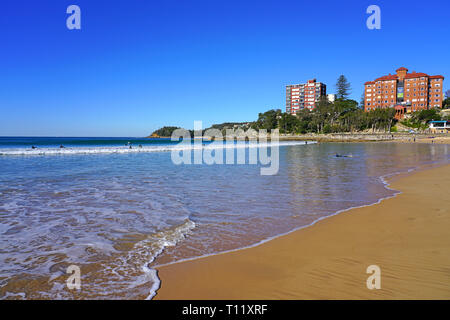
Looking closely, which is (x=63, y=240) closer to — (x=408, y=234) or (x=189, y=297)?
(x=189, y=297)

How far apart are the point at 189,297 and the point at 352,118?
106 metres

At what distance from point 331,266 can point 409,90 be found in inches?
4670

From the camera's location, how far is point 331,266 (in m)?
3.59

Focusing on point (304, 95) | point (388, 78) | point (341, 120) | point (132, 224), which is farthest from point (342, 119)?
point (132, 224)

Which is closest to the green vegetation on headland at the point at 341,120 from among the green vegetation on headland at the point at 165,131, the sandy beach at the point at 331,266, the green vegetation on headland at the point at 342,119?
the green vegetation on headland at the point at 342,119

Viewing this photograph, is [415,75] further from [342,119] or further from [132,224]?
[132,224]

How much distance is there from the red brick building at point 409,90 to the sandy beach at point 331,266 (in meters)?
110

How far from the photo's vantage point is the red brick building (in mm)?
95375

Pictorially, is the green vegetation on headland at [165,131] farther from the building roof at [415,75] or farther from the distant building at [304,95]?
the building roof at [415,75]

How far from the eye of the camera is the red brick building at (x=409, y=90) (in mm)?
95375

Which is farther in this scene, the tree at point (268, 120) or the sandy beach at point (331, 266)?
the tree at point (268, 120)

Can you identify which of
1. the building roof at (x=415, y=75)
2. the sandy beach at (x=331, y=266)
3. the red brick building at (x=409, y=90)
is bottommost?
the sandy beach at (x=331, y=266)

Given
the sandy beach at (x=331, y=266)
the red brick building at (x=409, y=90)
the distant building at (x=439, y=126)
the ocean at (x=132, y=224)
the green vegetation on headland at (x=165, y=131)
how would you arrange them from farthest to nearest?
the green vegetation on headland at (x=165, y=131), the red brick building at (x=409, y=90), the distant building at (x=439, y=126), the ocean at (x=132, y=224), the sandy beach at (x=331, y=266)

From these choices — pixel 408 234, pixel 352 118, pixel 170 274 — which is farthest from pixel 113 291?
pixel 352 118
